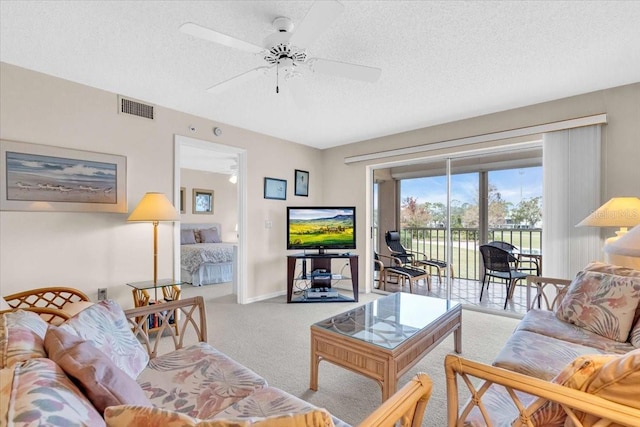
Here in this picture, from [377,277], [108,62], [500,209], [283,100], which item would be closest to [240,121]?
[283,100]

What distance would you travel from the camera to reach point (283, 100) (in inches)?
124

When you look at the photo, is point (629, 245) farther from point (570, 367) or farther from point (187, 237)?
point (187, 237)

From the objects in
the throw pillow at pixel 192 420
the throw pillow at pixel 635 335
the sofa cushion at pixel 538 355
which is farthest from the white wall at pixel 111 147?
the throw pillow at pixel 192 420

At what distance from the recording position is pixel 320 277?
172 inches

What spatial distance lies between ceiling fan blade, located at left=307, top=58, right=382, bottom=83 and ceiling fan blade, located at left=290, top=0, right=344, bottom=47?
0.18 meters

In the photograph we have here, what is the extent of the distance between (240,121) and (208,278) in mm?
2897

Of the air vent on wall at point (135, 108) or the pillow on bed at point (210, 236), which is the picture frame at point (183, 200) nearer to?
the pillow on bed at point (210, 236)

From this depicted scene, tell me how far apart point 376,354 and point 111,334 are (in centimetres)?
135

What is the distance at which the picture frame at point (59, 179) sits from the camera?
2.46 m

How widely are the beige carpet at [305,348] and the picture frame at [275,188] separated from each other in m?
1.51

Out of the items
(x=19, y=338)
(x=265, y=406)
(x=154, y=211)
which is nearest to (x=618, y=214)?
(x=265, y=406)

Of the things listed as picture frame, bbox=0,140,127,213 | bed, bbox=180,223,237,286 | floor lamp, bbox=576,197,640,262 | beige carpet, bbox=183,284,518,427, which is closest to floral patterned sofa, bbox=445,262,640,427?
floor lamp, bbox=576,197,640,262

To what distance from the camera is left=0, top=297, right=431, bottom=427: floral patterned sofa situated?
0.62 meters

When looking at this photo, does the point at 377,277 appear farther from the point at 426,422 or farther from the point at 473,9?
the point at 473,9
